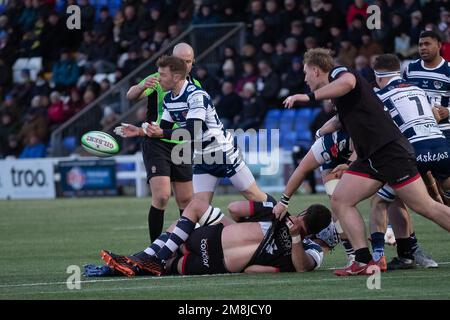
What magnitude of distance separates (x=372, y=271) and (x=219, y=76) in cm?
1808

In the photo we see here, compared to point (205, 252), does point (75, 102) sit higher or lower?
higher

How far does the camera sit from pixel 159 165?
43.3 feet

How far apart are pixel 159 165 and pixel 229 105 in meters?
13.4

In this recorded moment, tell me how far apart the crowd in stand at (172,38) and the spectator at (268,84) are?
0.03 metres

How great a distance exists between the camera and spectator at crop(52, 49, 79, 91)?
31.1m

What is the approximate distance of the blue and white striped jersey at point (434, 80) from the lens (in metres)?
12.8

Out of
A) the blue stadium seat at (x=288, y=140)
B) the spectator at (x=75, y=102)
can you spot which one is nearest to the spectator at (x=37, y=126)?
the spectator at (x=75, y=102)

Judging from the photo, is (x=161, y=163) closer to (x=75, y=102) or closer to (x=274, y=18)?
(x=274, y=18)

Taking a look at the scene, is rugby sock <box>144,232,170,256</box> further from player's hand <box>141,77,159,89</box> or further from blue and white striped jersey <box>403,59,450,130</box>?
blue and white striped jersey <box>403,59,450,130</box>

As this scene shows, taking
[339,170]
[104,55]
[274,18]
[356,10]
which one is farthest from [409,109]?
[104,55]

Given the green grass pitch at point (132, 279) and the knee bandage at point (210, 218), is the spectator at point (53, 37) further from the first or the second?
the knee bandage at point (210, 218)
